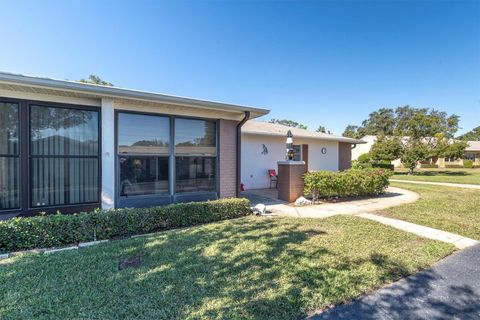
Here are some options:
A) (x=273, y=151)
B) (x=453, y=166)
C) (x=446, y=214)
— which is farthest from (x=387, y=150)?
(x=453, y=166)

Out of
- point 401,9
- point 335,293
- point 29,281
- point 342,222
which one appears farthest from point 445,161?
point 29,281

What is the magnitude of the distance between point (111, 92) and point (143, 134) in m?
1.28

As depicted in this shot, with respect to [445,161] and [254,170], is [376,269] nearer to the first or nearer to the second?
[254,170]

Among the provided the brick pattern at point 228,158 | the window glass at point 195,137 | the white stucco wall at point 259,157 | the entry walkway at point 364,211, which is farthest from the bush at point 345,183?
the white stucco wall at point 259,157

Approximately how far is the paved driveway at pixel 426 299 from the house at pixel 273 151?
29.9 feet

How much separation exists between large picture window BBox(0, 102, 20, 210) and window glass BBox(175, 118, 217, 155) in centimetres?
342

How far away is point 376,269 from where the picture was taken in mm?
3473

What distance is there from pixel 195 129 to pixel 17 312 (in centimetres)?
525

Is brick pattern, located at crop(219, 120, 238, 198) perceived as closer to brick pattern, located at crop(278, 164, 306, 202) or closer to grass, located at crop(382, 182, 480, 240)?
brick pattern, located at crop(278, 164, 306, 202)

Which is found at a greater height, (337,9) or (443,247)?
(337,9)

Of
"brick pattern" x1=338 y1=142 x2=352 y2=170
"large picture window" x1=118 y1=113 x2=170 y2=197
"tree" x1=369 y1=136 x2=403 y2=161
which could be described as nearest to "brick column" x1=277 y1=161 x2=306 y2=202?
"large picture window" x1=118 y1=113 x2=170 y2=197

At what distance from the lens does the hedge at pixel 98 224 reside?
418cm

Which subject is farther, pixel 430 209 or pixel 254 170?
pixel 254 170

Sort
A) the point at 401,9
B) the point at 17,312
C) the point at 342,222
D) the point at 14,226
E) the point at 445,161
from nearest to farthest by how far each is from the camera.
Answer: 1. the point at 17,312
2. the point at 14,226
3. the point at 342,222
4. the point at 401,9
5. the point at 445,161
